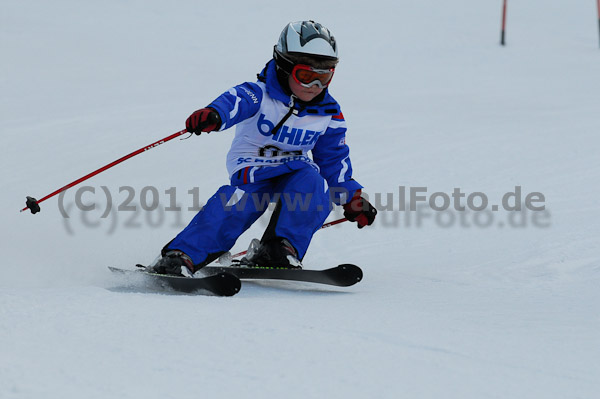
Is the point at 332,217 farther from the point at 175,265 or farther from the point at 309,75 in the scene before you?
the point at 175,265

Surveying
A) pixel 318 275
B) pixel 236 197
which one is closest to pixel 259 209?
pixel 236 197

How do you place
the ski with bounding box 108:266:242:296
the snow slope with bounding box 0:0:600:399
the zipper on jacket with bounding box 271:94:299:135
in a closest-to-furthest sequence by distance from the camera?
the snow slope with bounding box 0:0:600:399 < the ski with bounding box 108:266:242:296 < the zipper on jacket with bounding box 271:94:299:135

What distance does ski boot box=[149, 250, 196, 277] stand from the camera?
138 inches

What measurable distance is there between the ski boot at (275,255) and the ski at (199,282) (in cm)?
55

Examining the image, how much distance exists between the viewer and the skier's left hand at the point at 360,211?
4.09 m

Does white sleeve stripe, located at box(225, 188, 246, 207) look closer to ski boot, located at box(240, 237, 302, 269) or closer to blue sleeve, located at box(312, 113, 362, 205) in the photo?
ski boot, located at box(240, 237, 302, 269)

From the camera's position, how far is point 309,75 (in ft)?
12.1

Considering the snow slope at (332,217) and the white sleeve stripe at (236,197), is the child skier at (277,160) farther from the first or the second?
the snow slope at (332,217)

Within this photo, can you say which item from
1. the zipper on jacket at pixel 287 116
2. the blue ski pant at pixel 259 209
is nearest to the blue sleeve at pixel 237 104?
the zipper on jacket at pixel 287 116

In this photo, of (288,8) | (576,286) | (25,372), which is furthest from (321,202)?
(288,8)

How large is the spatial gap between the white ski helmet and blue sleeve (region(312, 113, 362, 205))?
446 mm

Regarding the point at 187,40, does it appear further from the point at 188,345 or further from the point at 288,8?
the point at 188,345

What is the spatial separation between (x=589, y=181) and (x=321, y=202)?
286 centimetres

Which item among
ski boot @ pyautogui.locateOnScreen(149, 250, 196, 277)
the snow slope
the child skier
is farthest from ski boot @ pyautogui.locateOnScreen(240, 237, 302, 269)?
ski boot @ pyautogui.locateOnScreen(149, 250, 196, 277)
